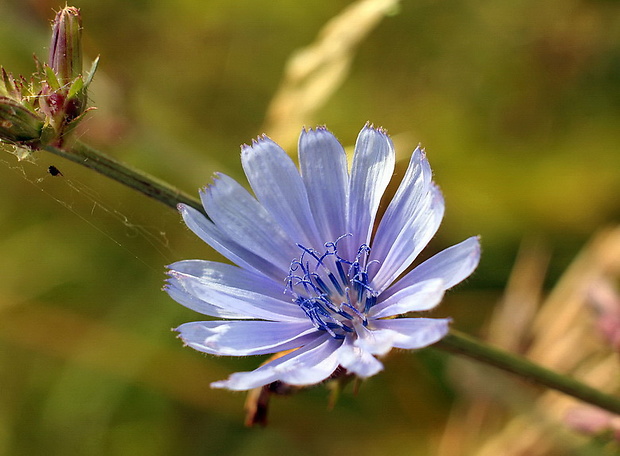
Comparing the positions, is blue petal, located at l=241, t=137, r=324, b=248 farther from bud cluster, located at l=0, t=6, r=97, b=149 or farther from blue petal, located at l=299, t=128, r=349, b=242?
bud cluster, located at l=0, t=6, r=97, b=149

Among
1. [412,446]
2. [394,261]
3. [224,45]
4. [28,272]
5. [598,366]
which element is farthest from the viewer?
[224,45]

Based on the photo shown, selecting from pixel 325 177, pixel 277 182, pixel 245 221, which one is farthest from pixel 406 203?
pixel 245 221

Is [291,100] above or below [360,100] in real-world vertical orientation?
below

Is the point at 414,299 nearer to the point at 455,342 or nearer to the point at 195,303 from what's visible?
the point at 455,342

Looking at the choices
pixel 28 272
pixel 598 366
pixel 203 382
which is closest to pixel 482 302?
pixel 598 366

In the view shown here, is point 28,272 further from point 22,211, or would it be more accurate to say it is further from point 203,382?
point 203,382

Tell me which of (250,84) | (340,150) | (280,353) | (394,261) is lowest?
(280,353)
